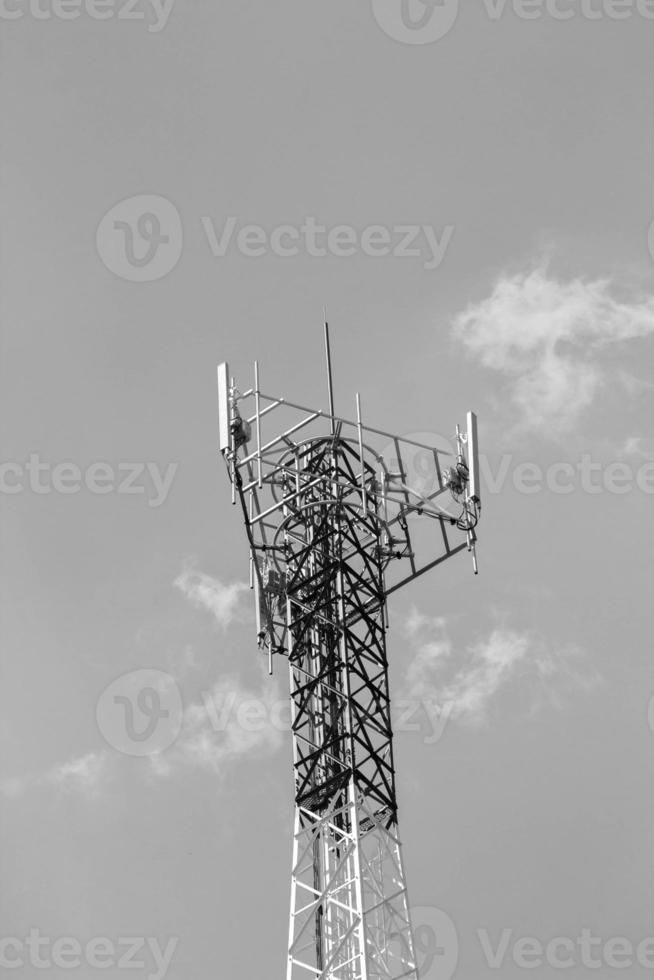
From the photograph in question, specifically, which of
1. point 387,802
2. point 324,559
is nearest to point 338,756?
point 387,802

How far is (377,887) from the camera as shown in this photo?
73188mm

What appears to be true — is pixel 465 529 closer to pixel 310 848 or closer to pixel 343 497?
pixel 343 497

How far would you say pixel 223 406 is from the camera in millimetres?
79625

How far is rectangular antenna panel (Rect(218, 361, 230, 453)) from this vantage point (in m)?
79.1

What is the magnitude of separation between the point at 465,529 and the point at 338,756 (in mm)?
9262

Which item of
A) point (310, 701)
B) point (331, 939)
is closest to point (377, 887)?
point (331, 939)

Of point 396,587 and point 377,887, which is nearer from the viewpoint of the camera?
point 377,887

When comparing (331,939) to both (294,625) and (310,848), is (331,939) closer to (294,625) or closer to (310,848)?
(310,848)

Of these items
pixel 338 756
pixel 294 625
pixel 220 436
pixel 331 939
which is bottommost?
pixel 331 939

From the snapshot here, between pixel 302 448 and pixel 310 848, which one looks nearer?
pixel 310 848

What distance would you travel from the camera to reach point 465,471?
8181 centimetres

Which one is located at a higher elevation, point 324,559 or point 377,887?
point 324,559

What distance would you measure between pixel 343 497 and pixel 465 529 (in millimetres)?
4083

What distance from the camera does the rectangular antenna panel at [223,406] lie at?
259 feet
